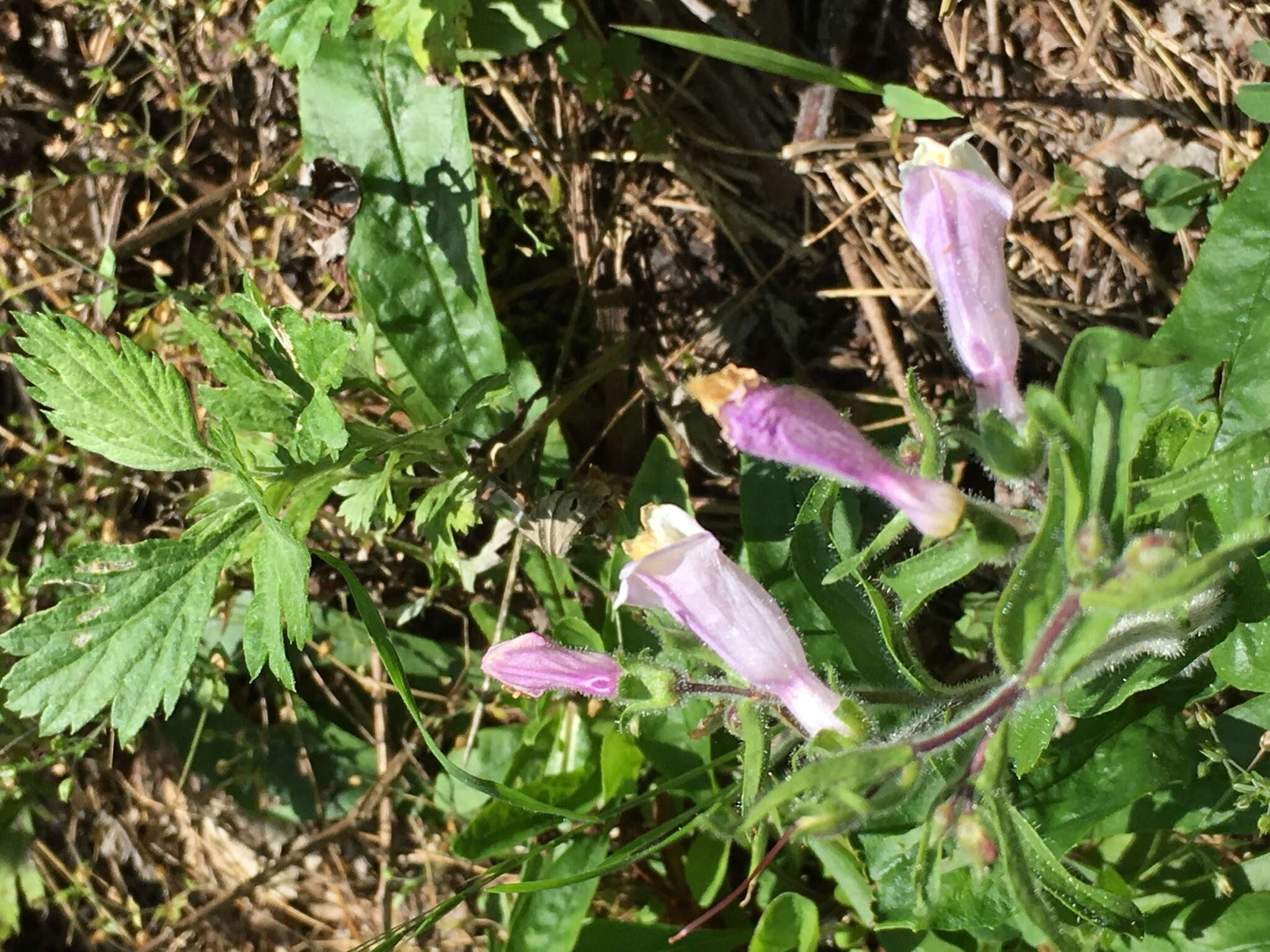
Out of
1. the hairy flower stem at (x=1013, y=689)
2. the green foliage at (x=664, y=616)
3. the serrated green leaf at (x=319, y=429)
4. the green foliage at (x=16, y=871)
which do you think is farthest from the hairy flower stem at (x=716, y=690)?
the green foliage at (x=16, y=871)

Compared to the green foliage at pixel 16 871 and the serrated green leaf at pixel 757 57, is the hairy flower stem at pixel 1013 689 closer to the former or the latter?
the serrated green leaf at pixel 757 57

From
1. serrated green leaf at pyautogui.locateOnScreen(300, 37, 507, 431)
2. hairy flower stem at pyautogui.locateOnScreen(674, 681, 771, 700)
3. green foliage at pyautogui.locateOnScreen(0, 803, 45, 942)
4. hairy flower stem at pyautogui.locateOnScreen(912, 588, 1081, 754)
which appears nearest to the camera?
hairy flower stem at pyautogui.locateOnScreen(912, 588, 1081, 754)

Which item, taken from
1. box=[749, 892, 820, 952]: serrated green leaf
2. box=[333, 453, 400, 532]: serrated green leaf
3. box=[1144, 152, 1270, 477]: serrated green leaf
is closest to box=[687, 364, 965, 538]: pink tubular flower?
box=[1144, 152, 1270, 477]: serrated green leaf

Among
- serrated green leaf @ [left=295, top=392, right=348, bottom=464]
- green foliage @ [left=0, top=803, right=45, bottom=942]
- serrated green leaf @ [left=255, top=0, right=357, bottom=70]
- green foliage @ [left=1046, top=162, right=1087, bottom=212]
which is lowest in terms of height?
green foliage @ [left=0, top=803, right=45, bottom=942]

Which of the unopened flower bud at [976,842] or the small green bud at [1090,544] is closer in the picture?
the small green bud at [1090,544]

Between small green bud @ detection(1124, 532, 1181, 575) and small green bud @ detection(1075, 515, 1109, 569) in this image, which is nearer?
small green bud @ detection(1124, 532, 1181, 575)

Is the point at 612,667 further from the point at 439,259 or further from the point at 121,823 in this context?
the point at 121,823

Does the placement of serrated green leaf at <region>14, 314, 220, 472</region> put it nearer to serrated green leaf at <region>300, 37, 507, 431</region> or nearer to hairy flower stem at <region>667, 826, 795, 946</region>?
serrated green leaf at <region>300, 37, 507, 431</region>
